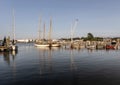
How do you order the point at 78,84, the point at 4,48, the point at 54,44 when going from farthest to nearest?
1. the point at 54,44
2. the point at 4,48
3. the point at 78,84

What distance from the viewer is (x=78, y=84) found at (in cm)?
2334

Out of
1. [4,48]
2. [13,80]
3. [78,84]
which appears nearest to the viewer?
[78,84]

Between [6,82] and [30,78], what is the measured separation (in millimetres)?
3533

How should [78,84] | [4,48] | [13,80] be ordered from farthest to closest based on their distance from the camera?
[4,48] → [13,80] → [78,84]

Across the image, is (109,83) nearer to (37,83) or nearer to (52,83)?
(52,83)

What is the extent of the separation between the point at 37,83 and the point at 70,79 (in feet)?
16.3

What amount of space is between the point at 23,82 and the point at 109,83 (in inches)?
430

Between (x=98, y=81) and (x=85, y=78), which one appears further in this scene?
(x=85, y=78)

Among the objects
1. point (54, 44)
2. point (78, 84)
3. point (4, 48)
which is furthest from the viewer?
point (54, 44)

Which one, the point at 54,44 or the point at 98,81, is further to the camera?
the point at 54,44

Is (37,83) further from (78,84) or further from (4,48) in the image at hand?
(4,48)

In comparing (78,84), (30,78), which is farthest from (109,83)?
(30,78)

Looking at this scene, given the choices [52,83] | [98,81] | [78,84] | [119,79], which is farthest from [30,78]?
[119,79]

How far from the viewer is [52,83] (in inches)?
938
